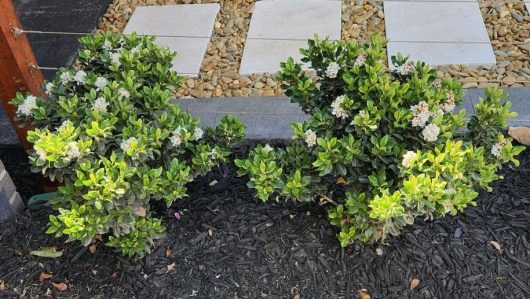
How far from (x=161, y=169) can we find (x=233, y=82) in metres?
Answer: 1.42

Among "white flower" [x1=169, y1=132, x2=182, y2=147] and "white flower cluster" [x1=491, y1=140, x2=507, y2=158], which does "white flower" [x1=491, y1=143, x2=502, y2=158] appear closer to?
"white flower cluster" [x1=491, y1=140, x2=507, y2=158]

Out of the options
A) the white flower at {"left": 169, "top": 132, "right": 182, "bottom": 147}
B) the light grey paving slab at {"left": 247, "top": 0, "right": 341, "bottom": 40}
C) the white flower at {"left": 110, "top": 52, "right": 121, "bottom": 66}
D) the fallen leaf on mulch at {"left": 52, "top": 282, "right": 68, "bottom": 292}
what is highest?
the white flower at {"left": 110, "top": 52, "right": 121, "bottom": 66}

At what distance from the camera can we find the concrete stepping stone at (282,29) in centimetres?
357

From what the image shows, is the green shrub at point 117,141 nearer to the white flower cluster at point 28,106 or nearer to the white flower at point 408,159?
the white flower cluster at point 28,106

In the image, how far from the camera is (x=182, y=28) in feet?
12.9

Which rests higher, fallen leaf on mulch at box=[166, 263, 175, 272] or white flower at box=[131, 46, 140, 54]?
white flower at box=[131, 46, 140, 54]

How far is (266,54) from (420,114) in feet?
5.70

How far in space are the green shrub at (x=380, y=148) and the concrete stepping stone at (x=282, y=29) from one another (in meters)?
1.24

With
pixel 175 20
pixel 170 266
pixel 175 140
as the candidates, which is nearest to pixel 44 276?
pixel 170 266

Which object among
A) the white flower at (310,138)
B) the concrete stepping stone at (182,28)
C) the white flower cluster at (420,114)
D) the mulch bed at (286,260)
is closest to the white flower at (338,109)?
the white flower at (310,138)

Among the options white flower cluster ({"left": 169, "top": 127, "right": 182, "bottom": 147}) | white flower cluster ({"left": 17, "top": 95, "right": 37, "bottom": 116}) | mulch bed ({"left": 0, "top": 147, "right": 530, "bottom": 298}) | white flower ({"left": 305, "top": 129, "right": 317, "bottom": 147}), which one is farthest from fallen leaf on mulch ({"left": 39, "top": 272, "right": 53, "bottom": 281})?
white flower ({"left": 305, "top": 129, "right": 317, "bottom": 147})

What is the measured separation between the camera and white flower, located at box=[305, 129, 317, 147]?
214 centimetres

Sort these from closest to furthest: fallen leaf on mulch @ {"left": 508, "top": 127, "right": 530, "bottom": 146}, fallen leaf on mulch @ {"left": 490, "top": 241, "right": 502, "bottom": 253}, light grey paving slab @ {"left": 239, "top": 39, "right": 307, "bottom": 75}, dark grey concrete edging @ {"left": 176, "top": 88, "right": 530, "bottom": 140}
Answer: fallen leaf on mulch @ {"left": 490, "top": 241, "right": 502, "bottom": 253}
fallen leaf on mulch @ {"left": 508, "top": 127, "right": 530, "bottom": 146}
dark grey concrete edging @ {"left": 176, "top": 88, "right": 530, "bottom": 140}
light grey paving slab @ {"left": 239, "top": 39, "right": 307, "bottom": 75}

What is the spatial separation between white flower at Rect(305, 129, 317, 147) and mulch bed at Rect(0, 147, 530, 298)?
1.69 ft
